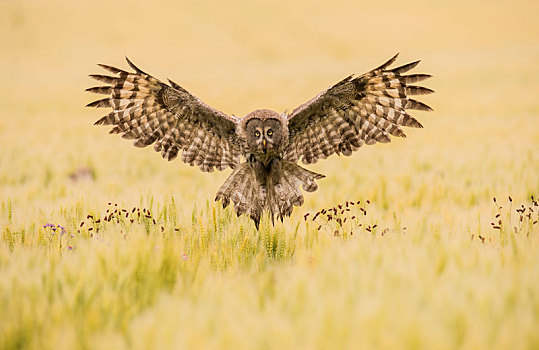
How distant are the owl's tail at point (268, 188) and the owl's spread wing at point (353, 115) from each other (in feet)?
0.99

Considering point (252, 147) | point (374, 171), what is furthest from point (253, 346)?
point (374, 171)

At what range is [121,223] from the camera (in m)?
4.30

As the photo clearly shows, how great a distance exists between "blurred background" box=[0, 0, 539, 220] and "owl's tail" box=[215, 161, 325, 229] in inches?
35.1

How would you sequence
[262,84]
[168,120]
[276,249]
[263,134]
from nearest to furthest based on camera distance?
[276,249] → [263,134] → [168,120] → [262,84]

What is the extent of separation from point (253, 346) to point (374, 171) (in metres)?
5.59

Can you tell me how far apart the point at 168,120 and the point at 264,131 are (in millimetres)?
1087

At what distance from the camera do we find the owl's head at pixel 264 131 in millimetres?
4305

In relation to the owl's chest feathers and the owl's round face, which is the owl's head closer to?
the owl's round face

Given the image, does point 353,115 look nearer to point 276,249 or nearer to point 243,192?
point 243,192

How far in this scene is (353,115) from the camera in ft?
15.3

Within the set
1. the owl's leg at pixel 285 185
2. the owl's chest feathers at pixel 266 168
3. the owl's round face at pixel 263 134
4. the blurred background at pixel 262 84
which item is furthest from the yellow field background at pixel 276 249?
the owl's round face at pixel 263 134

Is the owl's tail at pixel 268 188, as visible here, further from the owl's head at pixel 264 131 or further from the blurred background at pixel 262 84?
the blurred background at pixel 262 84

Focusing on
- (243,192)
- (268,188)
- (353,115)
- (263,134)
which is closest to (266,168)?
(268,188)

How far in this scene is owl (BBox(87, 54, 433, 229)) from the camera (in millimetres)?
4379
